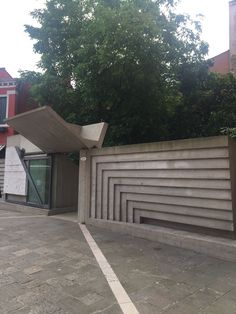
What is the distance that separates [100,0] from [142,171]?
771 cm

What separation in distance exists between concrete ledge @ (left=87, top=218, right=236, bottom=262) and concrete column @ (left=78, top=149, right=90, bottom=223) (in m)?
1.25

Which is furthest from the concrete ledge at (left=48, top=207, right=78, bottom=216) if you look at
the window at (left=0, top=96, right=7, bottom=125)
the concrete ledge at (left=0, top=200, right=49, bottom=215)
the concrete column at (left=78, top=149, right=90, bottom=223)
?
the window at (left=0, top=96, right=7, bottom=125)

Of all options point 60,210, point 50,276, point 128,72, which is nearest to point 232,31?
point 128,72

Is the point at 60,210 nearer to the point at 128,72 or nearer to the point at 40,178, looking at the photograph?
the point at 40,178

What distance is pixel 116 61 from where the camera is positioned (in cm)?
994

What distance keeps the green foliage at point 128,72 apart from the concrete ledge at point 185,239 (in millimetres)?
4652

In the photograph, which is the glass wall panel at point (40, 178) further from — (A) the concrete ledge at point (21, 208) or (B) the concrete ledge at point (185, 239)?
(B) the concrete ledge at point (185, 239)

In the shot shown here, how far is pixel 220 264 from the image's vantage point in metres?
5.41

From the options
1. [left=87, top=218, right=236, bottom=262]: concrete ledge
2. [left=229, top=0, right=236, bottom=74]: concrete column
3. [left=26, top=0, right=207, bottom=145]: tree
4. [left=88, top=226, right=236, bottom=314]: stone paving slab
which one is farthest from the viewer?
[left=229, top=0, right=236, bottom=74]: concrete column

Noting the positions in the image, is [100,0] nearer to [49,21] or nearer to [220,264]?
[49,21]

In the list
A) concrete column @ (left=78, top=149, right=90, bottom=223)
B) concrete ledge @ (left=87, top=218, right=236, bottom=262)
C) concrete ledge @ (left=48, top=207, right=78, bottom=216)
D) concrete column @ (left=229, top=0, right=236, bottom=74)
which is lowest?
concrete ledge @ (left=87, top=218, right=236, bottom=262)

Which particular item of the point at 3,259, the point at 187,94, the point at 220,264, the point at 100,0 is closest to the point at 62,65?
the point at 100,0

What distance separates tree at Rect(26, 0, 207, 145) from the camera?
9906mm

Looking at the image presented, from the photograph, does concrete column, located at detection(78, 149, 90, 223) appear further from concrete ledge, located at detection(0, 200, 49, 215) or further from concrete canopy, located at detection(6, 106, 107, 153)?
concrete ledge, located at detection(0, 200, 49, 215)
